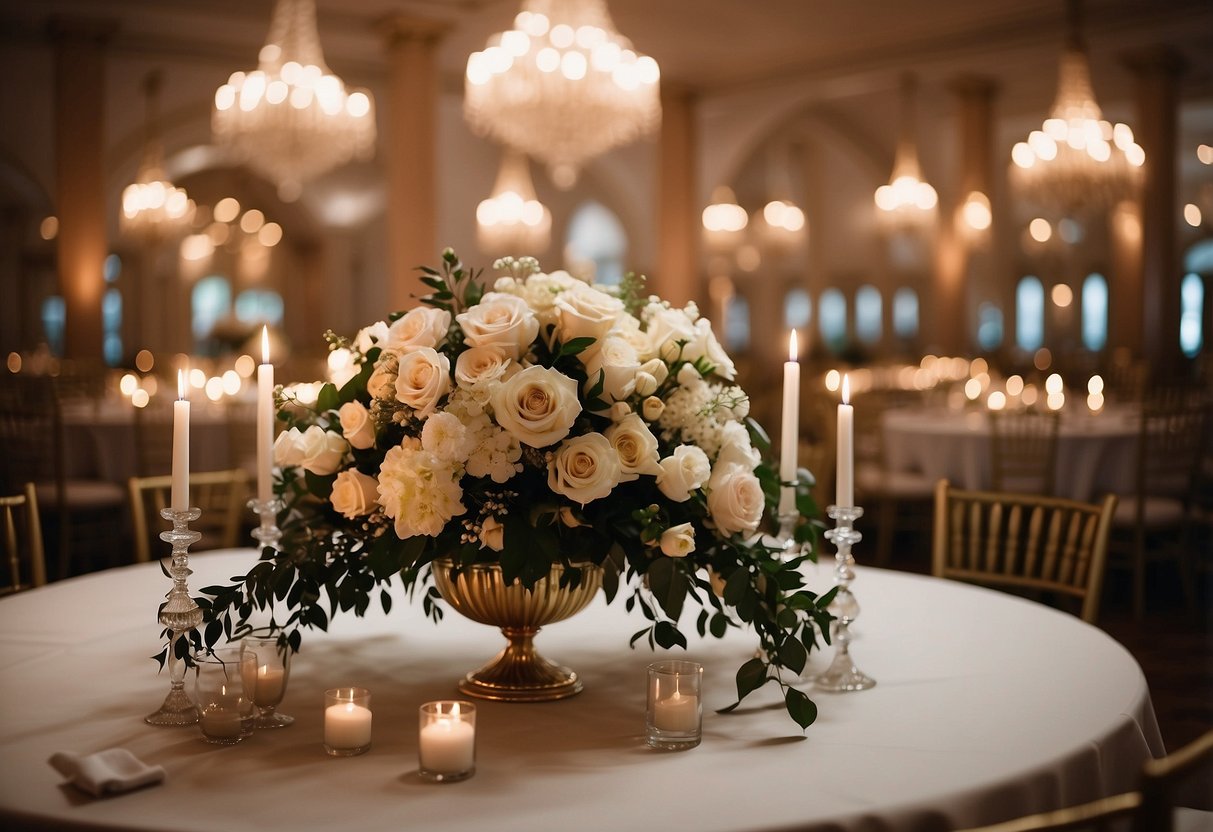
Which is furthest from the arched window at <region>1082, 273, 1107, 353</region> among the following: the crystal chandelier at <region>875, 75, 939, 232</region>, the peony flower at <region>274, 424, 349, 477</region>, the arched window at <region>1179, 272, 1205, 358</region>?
the peony flower at <region>274, 424, 349, 477</region>

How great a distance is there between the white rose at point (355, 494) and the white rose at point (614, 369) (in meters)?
0.36

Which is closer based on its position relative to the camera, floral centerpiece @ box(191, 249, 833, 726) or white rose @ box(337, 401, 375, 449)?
floral centerpiece @ box(191, 249, 833, 726)

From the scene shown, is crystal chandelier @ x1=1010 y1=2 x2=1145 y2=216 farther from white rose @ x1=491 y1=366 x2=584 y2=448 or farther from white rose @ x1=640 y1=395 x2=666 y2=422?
white rose @ x1=491 y1=366 x2=584 y2=448

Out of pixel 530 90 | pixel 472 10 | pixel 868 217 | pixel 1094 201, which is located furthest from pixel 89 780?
pixel 868 217

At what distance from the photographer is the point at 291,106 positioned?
7.08m

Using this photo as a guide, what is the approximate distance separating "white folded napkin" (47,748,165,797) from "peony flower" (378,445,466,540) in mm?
436

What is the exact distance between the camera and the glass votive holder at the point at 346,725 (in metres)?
1.47

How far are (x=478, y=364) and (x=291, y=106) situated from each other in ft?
19.9

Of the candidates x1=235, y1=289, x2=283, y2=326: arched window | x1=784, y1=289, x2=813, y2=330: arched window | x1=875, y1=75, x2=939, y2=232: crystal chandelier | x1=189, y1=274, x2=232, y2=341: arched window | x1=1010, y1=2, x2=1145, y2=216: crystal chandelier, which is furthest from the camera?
x1=784, y1=289, x2=813, y2=330: arched window

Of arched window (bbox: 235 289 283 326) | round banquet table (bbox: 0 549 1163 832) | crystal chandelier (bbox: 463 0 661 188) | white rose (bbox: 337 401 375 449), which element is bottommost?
round banquet table (bbox: 0 549 1163 832)

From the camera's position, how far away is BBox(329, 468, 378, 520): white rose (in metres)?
1.66

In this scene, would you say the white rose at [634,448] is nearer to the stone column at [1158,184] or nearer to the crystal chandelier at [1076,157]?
the crystal chandelier at [1076,157]

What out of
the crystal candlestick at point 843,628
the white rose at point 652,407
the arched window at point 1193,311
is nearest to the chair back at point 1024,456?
the crystal candlestick at point 843,628

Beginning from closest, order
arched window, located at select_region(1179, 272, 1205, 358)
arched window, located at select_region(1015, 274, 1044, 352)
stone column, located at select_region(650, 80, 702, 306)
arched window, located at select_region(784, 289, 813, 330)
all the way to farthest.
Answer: stone column, located at select_region(650, 80, 702, 306)
arched window, located at select_region(1179, 272, 1205, 358)
arched window, located at select_region(1015, 274, 1044, 352)
arched window, located at select_region(784, 289, 813, 330)
